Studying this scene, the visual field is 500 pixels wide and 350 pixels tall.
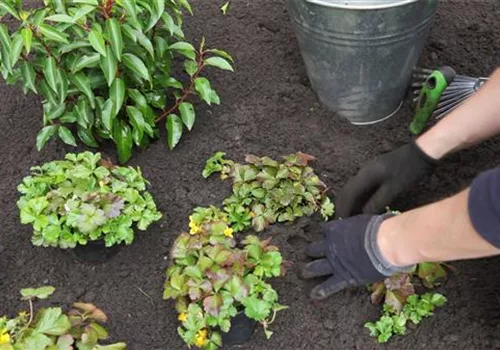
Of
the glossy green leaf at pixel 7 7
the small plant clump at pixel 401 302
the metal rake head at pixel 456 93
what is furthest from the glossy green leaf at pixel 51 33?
the metal rake head at pixel 456 93

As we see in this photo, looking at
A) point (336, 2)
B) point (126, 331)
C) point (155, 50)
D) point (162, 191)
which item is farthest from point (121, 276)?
point (336, 2)

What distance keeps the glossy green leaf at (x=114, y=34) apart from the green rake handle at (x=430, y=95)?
1054mm

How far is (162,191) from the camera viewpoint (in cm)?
230

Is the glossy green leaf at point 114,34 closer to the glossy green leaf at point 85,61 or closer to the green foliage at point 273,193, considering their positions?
the glossy green leaf at point 85,61

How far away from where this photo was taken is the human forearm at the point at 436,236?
4.31 feet

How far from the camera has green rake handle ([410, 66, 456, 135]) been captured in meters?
2.24

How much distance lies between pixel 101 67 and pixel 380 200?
0.94m

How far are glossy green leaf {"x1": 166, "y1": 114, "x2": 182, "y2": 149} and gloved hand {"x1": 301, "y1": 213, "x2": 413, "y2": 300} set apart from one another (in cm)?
72

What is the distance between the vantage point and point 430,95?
7.35 ft

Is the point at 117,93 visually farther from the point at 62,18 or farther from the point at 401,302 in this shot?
the point at 401,302

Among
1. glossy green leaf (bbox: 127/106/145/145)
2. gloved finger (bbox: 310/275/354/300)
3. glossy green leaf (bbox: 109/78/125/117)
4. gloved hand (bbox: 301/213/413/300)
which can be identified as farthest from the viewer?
glossy green leaf (bbox: 127/106/145/145)

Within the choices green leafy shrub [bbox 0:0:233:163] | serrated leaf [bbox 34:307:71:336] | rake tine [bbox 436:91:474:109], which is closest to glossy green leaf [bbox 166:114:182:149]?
green leafy shrub [bbox 0:0:233:163]

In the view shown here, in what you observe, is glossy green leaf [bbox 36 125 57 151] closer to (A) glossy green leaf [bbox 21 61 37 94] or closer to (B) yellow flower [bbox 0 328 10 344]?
(A) glossy green leaf [bbox 21 61 37 94]

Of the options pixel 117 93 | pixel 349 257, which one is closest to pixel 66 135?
pixel 117 93
